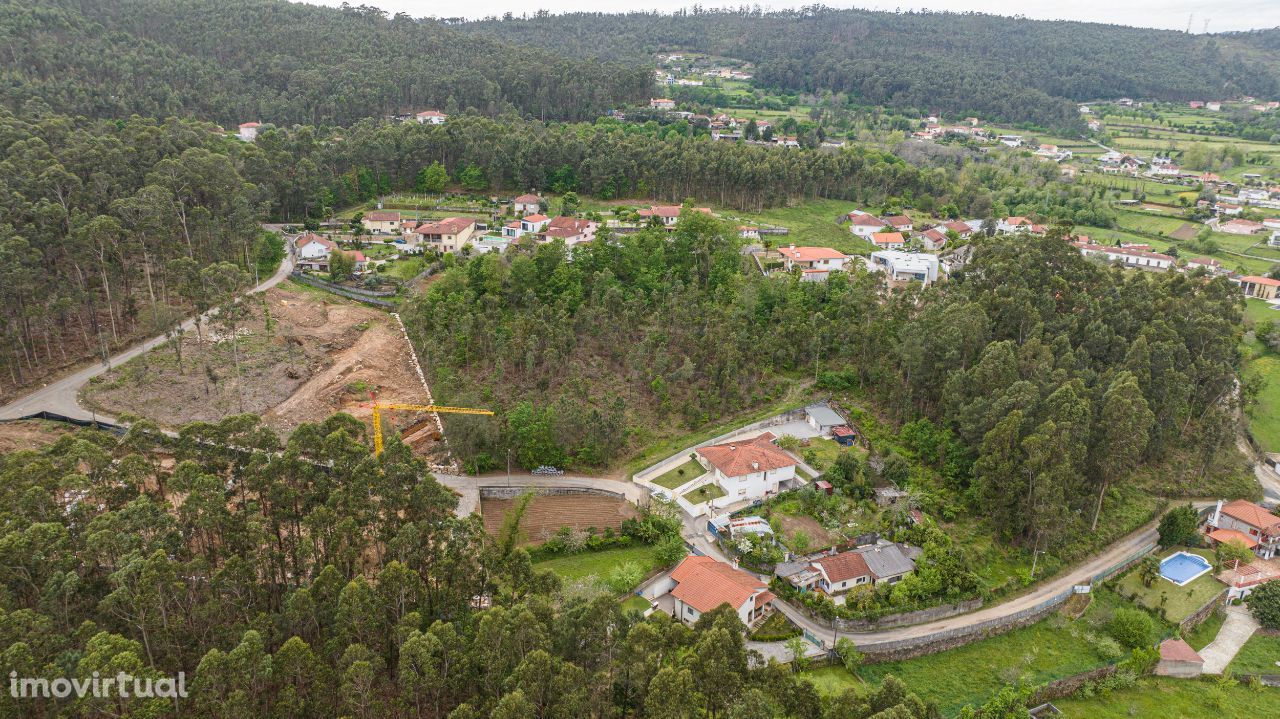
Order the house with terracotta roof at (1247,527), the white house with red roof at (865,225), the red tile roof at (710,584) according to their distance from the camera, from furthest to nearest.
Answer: the white house with red roof at (865,225)
the house with terracotta roof at (1247,527)
the red tile roof at (710,584)

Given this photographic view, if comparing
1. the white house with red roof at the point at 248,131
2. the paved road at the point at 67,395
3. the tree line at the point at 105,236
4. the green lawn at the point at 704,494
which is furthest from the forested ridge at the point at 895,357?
the white house with red roof at the point at 248,131

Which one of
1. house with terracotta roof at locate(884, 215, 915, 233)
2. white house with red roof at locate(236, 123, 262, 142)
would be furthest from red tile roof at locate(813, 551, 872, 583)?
white house with red roof at locate(236, 123, 262, 142)

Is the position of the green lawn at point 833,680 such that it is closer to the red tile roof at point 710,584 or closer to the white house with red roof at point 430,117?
the red tile roof at point 710,584

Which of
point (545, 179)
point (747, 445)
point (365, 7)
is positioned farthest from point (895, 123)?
point (747, 445)

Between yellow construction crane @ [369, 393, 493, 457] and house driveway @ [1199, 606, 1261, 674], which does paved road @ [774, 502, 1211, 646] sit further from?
yellow construction crane @ [369, 393, 493, 457]

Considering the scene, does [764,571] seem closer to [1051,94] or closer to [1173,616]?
[1173,616]

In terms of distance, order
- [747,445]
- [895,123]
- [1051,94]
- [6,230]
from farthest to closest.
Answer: [1051,94]
[895,123]
[6,230]
[747,445]
